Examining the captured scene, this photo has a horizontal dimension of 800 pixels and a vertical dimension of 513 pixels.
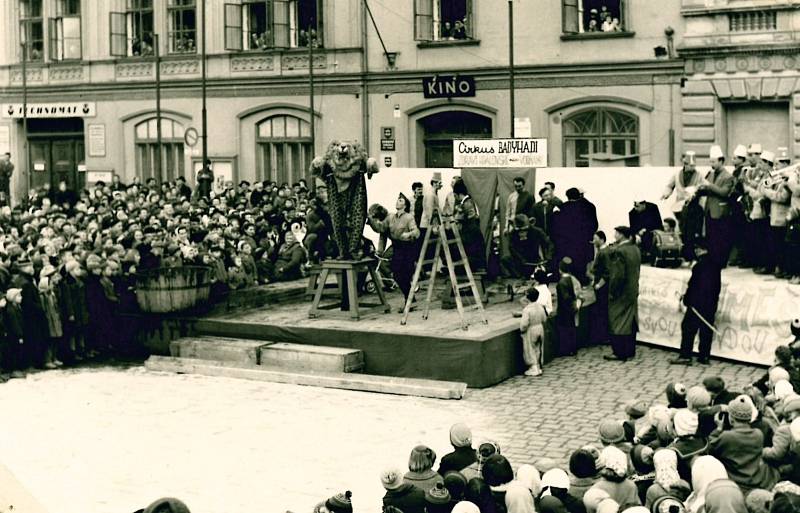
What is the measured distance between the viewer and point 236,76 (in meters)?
32.1

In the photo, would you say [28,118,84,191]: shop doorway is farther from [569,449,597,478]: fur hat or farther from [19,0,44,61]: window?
[569,449,597,478]: fur hat

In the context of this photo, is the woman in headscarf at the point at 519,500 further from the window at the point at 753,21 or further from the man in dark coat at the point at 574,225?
the window at the point at 753,21

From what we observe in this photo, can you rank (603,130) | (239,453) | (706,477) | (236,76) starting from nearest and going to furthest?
(706,477)
(239,453)
(603,130)
(236,76)

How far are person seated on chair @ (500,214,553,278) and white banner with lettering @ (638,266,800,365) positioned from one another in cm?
164

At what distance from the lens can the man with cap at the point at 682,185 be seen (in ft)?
58.2

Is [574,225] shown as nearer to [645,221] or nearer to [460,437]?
[645,221]

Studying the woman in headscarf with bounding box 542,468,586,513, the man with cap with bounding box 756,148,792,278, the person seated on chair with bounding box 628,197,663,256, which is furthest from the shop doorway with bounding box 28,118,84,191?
the woman in headscarf with bounding box 542,468,586,513

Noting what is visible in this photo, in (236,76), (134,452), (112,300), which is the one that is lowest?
(134,452)

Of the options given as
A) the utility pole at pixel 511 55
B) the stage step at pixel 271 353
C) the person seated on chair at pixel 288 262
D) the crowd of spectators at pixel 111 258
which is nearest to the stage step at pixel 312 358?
the stage step at pixel 271 353

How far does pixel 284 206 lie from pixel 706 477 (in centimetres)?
1635

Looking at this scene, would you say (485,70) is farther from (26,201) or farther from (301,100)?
(26,201)

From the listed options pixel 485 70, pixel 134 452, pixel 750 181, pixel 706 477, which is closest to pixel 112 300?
pixel 134 452

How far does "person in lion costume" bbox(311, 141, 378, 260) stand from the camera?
16781 mm

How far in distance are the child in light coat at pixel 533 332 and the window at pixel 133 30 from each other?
21505mm
